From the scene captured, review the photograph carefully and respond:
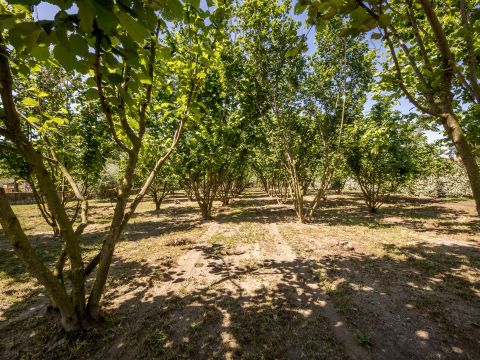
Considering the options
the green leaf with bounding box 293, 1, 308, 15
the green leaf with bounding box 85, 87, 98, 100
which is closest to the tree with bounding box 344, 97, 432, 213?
the green leaf with bounding box 293, 1, 308, 15

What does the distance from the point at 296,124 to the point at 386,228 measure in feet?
27.0

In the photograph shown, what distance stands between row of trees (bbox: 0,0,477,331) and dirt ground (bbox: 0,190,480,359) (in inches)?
33.4

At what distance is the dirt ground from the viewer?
3668mm

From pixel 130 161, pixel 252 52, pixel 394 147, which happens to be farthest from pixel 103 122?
pixel 394 147

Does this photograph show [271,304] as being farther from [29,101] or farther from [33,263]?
[29,101]

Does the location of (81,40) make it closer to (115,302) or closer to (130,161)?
(130,161)

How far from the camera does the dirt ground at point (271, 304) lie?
367cm

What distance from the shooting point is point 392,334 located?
12.8ft

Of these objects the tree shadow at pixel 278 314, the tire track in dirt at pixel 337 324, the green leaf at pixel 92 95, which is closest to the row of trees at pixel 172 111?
the green leaf at pixel 92 95

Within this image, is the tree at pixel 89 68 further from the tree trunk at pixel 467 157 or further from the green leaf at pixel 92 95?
the tree trunk at pixel 467 157

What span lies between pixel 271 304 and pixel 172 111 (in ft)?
13.9

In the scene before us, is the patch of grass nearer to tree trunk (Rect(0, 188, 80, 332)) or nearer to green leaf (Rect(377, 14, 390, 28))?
green leaf (Rect(377, 14, 390, 28))

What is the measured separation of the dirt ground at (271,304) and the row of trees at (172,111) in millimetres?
849

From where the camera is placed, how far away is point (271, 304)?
489 centimetres
